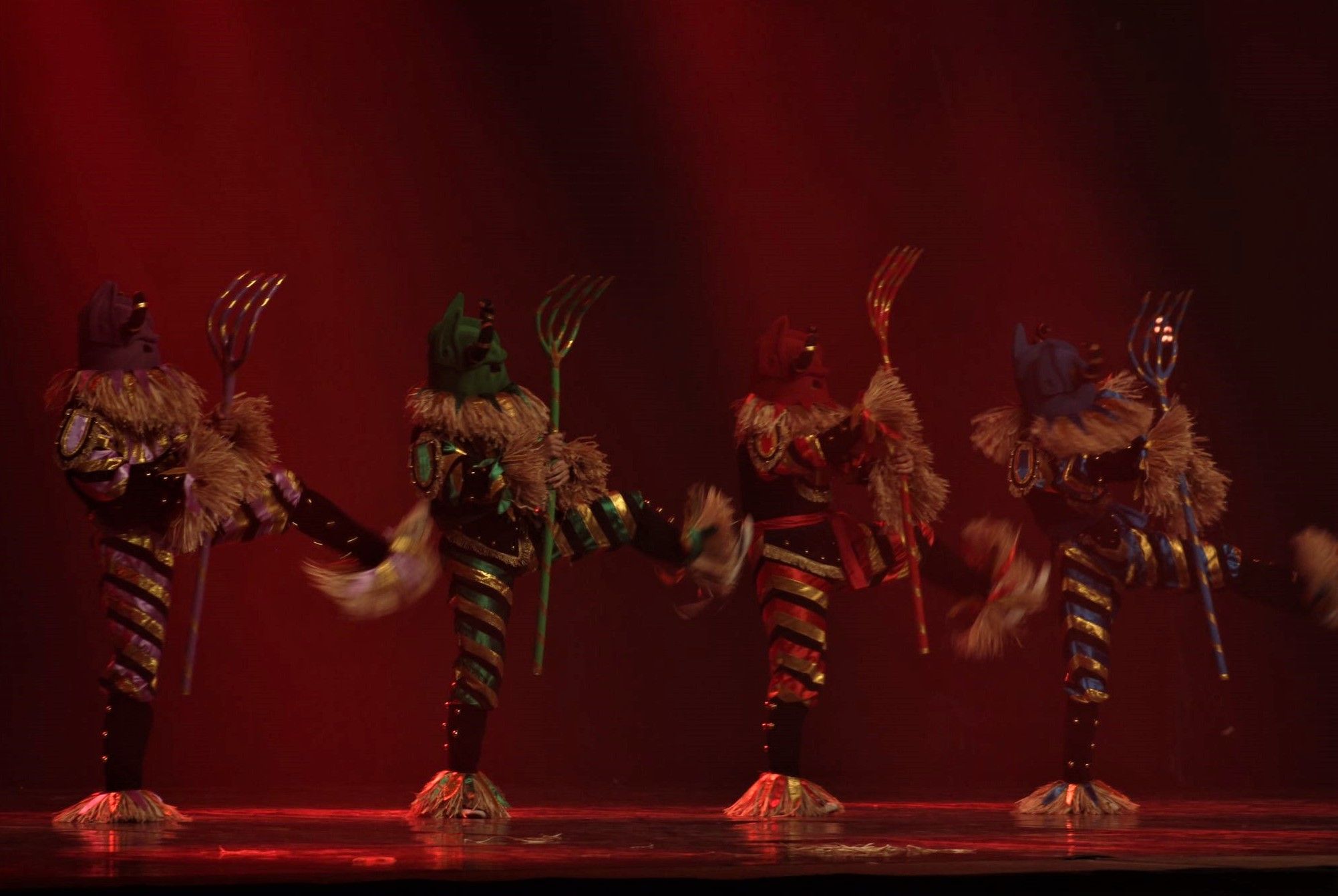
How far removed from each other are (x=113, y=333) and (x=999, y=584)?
2478 millimetres

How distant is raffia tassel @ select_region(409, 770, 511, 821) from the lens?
4.60 meters

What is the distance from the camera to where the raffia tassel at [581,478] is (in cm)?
489

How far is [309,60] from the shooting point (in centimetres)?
621

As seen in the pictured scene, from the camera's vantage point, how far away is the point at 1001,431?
5.24 metres

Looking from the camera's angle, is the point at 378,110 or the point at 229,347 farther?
the point at 378,110

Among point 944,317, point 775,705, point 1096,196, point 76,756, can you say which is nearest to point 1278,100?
point 1096,196

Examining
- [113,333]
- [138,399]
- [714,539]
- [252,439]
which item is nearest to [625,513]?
[714,539]

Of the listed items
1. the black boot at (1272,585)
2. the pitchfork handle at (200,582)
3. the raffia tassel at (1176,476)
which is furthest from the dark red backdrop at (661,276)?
the pitchfork handle at (200,582)

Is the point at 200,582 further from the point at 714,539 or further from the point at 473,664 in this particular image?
the point at 714,539

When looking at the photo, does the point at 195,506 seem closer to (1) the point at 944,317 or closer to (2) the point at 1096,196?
(1) the point at 944,317

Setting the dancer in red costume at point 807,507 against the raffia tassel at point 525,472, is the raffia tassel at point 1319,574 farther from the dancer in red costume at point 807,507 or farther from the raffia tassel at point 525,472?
the raffia tassel at point 525,472

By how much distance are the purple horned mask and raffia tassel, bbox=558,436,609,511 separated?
3.59 feet

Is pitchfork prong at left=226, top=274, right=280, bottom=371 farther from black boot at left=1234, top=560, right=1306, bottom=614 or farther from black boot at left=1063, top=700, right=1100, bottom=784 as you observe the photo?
black boot at left=1234, top=560, right=1306, bottom=614

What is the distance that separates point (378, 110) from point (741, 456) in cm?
200
